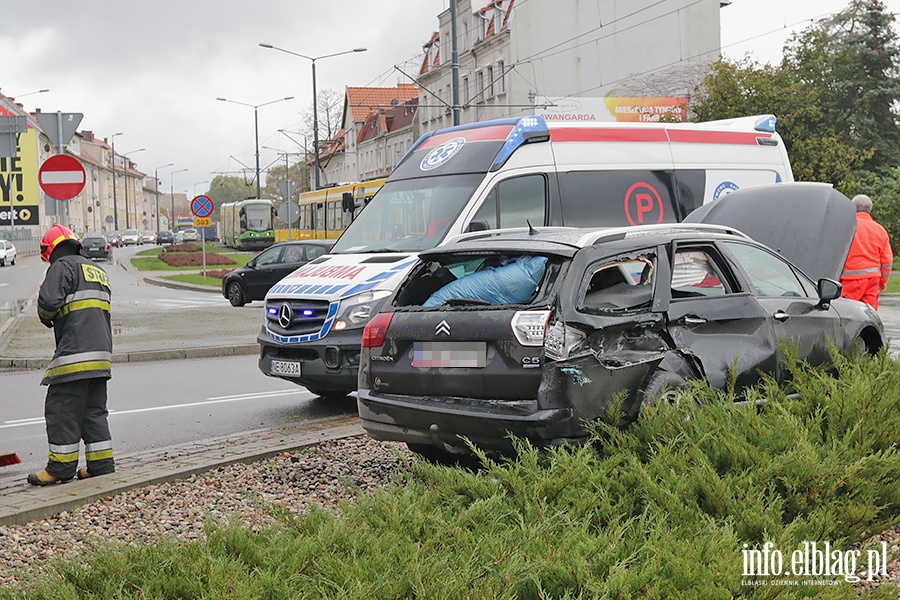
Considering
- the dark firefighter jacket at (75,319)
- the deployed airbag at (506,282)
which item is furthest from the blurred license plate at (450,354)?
the dark firefighter jacket at (75,319)

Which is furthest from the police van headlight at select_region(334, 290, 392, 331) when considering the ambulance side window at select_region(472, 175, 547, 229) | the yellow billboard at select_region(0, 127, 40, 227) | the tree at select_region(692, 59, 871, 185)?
the tree at select_region(692, 59, 871, 185)

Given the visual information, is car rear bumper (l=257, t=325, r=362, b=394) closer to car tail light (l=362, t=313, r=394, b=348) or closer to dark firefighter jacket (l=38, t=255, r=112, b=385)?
dark firefighter jacket (l=38, t=255, r=112, b=385)

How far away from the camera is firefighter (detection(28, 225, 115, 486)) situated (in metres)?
7.10

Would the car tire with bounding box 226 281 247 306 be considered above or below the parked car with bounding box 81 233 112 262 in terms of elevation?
below

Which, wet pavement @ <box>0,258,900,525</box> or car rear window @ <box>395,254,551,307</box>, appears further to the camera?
wet pavement @ <box>0,258,900,525</box>

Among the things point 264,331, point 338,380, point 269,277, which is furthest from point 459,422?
point 269,277

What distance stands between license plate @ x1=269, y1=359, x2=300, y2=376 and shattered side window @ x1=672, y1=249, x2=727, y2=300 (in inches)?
166

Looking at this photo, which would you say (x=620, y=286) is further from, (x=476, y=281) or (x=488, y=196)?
(x=488, y=196)

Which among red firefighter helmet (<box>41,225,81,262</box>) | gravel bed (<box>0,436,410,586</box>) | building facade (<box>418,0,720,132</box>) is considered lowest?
gravel bed (<box>0,436,410,586</box>)

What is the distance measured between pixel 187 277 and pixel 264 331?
27142 millimetres

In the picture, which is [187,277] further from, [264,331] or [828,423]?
[828,423]

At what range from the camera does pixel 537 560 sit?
3.70 metres

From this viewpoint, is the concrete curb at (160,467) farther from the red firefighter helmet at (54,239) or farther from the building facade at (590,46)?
the building facade at (590,46)

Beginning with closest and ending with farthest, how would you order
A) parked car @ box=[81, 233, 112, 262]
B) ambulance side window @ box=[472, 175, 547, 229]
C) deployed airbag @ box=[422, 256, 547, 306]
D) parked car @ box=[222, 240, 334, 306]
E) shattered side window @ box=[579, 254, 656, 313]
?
1. shattered side window @ box=[579, 254, 656, 313]
2. deployed airbag @ box=[422, 256, 547, 306]
3. ambulance side window @ box=[472, 175, 547, 229]
4. parked car @ box=[222, 240, 334, 306]
5. parked car @ box=[81, 233, 112, 262]
